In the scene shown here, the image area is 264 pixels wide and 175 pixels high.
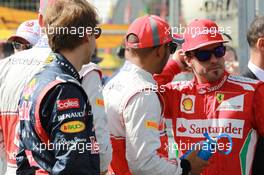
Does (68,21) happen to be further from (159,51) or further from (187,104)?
(187,104)

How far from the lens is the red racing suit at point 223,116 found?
348 centimetres

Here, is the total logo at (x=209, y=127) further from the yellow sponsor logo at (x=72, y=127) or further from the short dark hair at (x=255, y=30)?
the yellow sponsor logo at (x=72, y=127)

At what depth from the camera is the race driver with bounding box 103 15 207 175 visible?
3152 mm

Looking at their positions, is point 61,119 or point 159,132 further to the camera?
point 159,132

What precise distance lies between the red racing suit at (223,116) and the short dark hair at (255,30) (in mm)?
516

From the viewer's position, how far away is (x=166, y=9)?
8.98 metres

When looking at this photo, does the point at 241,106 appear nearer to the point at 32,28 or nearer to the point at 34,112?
the point at 34,112

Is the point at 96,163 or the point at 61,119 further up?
the point at 61,119

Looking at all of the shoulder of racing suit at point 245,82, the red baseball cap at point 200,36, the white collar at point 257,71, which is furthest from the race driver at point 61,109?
the white collar at point 257,71

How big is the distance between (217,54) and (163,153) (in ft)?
2.22

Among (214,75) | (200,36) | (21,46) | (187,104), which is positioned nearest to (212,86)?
(214,75)

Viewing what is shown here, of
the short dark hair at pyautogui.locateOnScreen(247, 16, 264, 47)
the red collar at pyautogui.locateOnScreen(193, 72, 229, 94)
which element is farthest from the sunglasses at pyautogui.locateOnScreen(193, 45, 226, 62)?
the short dark hair at pyautogui.locateOnScreen(247, 16, 264, 47)

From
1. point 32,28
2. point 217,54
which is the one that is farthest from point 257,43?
point 32,28

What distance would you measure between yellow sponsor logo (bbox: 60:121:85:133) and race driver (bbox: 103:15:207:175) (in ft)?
2.04
